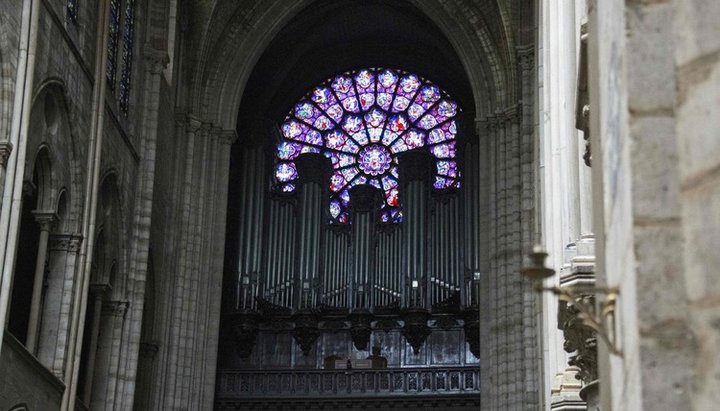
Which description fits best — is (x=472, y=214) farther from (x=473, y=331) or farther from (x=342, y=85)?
(x=342, y=85)

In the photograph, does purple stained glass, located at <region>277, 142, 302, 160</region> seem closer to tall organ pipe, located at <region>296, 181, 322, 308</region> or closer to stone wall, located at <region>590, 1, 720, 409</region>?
tall organ pipe, located at <region>296, 181, 322, 308</region>

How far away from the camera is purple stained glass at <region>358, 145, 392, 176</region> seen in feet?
96.5

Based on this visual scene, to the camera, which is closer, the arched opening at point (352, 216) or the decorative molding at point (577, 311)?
the decorative molding at point (577, 311)

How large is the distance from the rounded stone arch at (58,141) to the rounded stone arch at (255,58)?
7152 millimetres

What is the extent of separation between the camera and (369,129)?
98.3 feet

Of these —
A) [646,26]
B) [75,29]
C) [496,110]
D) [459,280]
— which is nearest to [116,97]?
[75,29]

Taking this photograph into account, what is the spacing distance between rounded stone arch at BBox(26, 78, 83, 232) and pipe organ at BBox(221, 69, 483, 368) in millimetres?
9137

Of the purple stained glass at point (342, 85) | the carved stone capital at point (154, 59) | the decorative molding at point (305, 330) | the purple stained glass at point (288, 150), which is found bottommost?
the decorative molding at point (305, 330)

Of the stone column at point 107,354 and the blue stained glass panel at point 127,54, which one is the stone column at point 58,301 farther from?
the blue stained glass panel at point 127,54

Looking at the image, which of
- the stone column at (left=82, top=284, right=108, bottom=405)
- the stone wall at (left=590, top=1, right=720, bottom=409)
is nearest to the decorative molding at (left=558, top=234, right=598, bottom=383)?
the stone wall at (left=590, top=1, right=720, bottom=409)

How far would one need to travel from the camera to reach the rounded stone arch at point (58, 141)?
1605 cm

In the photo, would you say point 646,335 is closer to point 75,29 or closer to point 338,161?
point 75,29

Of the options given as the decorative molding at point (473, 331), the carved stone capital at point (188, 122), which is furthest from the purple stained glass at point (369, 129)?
the carved stone capital at point (188, 122)

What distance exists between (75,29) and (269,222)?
36.1 feet
